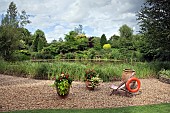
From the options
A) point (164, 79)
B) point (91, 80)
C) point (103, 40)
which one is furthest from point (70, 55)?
point (91, 80)

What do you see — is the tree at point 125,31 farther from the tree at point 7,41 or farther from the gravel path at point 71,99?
the gravel path at point 71,99

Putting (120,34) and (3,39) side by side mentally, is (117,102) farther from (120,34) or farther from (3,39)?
(120,34)

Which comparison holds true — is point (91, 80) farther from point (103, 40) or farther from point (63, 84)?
point (103, 40)

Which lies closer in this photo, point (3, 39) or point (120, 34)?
point (3, 39)

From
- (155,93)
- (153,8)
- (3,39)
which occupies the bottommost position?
(155,93)

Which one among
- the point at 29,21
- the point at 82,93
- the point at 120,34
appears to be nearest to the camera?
the point at 82,93

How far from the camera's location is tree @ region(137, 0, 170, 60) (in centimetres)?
1045

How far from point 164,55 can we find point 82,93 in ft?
36.9

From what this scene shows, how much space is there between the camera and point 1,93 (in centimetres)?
629

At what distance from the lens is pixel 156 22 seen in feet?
34.8

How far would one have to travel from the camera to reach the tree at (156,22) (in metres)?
10.5

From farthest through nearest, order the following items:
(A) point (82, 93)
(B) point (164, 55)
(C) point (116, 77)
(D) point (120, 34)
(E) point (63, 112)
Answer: (D) point (120, 34) < (B) point (164, 55) < (C) point (116, 77) < (A) point (82, 93) < (E) point (63, 112)

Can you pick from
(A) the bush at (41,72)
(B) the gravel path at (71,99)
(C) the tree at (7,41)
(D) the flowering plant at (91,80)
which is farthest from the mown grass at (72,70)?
(C) the tree at (7,41)

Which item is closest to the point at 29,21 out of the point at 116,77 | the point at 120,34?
the point at 120,34
